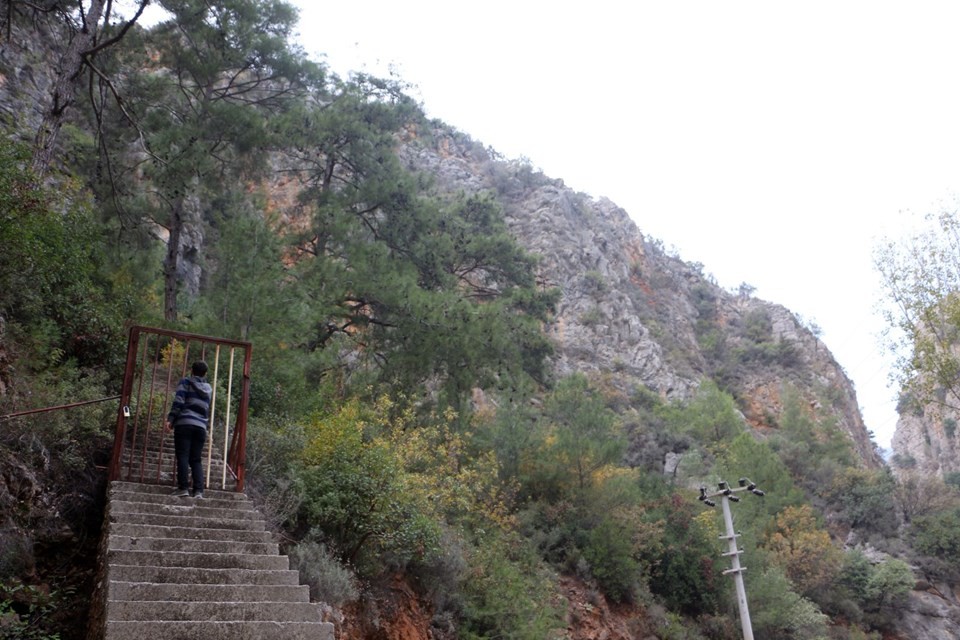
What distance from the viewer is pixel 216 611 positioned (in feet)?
16.0

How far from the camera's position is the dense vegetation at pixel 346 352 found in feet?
28.4

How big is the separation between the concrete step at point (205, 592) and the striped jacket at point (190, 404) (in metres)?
2.04

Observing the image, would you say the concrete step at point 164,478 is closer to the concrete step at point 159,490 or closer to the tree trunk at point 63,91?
the concrete step at point 159,490

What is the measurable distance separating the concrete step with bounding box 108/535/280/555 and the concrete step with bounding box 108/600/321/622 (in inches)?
36.1

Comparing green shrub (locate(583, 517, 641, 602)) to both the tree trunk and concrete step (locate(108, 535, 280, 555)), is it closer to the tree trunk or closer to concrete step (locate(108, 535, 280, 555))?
concrete step (locate(108, 535, 280, 555))

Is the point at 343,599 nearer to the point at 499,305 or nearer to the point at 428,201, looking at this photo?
the point at 499,305

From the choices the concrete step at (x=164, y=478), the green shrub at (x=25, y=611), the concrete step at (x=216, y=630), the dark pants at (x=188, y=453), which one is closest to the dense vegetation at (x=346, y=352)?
the green shrub at (x=25, y=611)

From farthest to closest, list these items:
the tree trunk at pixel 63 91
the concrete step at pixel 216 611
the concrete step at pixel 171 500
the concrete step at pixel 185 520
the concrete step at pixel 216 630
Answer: the tree trunk at pixel 63 91 < the concrete step at pixel 171 500 < the concrete step at pixel 185 520 < the concrete step at pixel 216 611 < the concrete step at pixel 216 630

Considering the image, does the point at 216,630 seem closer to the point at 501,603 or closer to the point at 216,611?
the point at 216,611

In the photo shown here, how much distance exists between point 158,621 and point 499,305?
1322 cm

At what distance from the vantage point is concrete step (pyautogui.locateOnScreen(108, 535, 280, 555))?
5359 millimetres

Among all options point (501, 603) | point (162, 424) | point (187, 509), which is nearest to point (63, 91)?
point (162, 424)

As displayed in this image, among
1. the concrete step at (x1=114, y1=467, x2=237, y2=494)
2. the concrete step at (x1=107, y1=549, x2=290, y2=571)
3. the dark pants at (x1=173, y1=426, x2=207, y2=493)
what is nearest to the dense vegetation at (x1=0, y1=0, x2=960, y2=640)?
the concrete step at (x1=114, y1=467, x2=237, y2=494)

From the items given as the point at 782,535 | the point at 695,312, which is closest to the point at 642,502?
the point at 782,535
